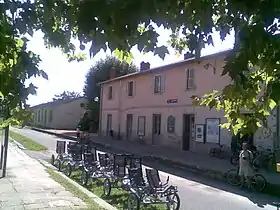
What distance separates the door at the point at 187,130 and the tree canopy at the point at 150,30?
2032 centimetres

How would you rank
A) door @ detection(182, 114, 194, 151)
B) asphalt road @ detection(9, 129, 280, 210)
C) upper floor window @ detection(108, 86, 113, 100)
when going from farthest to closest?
upper floor window @ detection(108, 86, 113, 100)
door @ detection(182, 114, 194, 151)
asphalt road @ detection(9, 129, 280, 210)

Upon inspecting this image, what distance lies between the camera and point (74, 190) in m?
9.77

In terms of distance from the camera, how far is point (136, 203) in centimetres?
787

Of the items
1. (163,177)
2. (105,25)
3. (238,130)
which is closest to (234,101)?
(238,130)

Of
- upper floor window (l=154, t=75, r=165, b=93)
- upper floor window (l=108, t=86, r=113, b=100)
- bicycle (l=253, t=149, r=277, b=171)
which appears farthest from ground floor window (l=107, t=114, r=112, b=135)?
bicycle (l=253, t=149, r=277, b=171)

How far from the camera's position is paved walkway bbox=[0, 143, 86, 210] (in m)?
7.90

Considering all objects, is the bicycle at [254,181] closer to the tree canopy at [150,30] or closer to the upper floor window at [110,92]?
the tree canopy at [150,30]

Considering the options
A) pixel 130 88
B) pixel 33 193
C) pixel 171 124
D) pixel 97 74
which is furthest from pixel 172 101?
pixel 97 74

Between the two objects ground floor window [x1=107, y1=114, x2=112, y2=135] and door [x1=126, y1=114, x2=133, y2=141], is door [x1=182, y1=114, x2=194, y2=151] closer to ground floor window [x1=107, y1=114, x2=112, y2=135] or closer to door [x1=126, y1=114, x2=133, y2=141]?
door [x1=126, y1=114, x2=133, y2=141]

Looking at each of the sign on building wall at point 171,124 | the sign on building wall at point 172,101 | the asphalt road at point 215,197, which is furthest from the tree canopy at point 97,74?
the asphalt road at point 215,197

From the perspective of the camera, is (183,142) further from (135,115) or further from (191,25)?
(191,25)

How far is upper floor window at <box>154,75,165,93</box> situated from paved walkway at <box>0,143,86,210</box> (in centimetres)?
1619

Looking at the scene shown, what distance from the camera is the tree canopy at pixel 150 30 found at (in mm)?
2854

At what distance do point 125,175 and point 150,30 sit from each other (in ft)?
23.5
